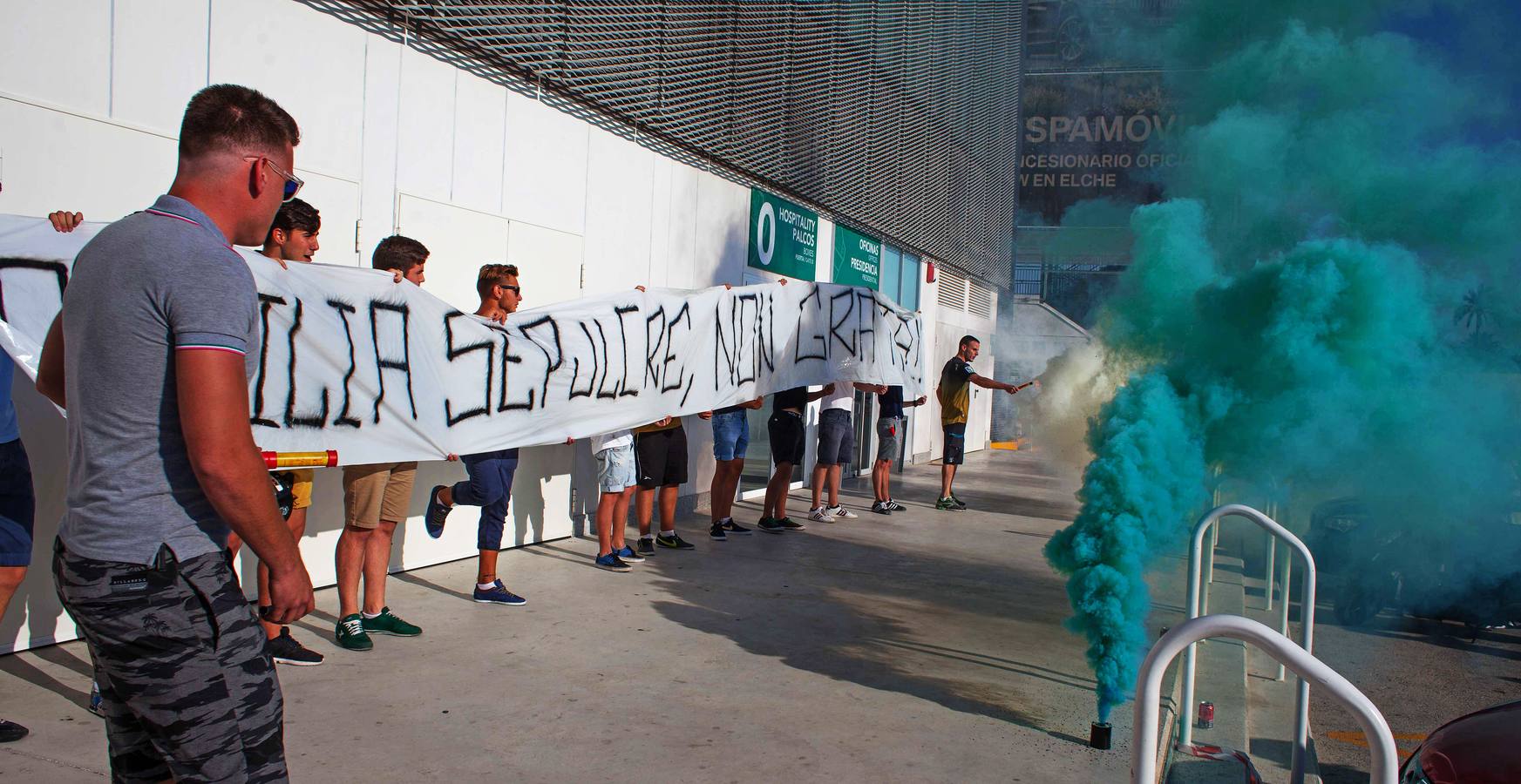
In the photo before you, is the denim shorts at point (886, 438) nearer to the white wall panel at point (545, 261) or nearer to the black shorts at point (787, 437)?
the black shorts at point (787, 437)

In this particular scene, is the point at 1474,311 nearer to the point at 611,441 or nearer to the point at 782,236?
the point at 611,441

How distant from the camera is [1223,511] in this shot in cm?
451

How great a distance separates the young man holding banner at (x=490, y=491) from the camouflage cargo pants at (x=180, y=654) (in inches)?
146

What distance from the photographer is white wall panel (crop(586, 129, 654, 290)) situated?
8.40 meters

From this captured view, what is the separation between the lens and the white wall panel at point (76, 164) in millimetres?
4453

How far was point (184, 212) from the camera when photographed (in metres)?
2.04

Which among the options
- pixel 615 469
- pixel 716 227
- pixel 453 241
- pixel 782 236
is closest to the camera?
pixel 453 241

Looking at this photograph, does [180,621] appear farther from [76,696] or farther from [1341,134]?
[1341,134]

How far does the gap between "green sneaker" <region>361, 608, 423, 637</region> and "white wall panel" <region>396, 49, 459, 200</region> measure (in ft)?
9.02

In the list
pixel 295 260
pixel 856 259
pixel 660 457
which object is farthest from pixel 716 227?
pixel 295 260

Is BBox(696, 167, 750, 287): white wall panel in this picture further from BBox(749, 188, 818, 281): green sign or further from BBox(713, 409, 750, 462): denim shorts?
BBox(713, 409, 750, 462): denim shorts

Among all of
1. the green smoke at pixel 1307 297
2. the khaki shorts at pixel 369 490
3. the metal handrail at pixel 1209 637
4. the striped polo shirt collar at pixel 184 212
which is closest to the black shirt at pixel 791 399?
the green smoke at pixel 1307 297

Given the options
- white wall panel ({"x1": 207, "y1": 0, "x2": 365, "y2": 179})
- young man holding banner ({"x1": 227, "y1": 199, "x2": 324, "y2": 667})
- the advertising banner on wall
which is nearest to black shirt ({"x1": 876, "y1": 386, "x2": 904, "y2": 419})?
the advertising banner on wall

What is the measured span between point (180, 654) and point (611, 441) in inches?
200
